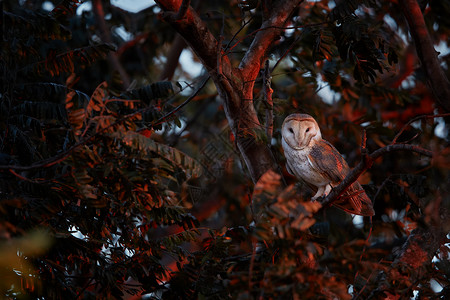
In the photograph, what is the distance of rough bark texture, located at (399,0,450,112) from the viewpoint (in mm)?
5207

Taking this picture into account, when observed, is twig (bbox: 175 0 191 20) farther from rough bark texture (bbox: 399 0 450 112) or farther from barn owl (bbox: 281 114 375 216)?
rough bark texture (bbox: 399 0 450 112)

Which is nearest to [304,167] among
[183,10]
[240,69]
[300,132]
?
[300,132]

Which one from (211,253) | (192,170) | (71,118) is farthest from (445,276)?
(71,118)

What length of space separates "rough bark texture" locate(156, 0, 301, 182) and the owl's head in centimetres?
38

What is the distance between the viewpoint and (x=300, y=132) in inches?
183

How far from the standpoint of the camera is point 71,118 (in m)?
2.97

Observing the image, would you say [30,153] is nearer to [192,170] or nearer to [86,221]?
[86,221]

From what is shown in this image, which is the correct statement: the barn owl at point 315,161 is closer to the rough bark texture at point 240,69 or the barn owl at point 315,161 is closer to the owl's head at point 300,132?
the owl's head at point 300,132

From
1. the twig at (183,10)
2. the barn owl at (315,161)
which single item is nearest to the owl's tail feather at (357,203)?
the barn owl at (315,161)

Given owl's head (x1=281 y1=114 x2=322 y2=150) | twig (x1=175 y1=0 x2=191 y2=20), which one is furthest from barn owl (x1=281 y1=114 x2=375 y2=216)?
twig (x1=175 y1=0 x2=191 y2=20)

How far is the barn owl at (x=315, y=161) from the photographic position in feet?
15.1

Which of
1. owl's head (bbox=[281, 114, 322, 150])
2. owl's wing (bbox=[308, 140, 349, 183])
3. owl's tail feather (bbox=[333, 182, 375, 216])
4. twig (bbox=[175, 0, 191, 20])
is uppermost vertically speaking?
twig (bbox=[175, 0, 191, 20])

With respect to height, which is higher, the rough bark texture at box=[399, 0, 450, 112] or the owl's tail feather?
the rough bark texture at box=[399, 0, 450, 112]

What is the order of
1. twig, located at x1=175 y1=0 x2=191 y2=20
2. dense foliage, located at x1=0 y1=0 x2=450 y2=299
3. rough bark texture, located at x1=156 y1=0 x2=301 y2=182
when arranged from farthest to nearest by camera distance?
rough bark texture, located at x1=156 y1=0 x2=301 y2=182 → twig, located at x1=175 y1=0 x2=191 y2=20 → dense foliage, located at x1=0 y1=0 x2=450 y2=299
